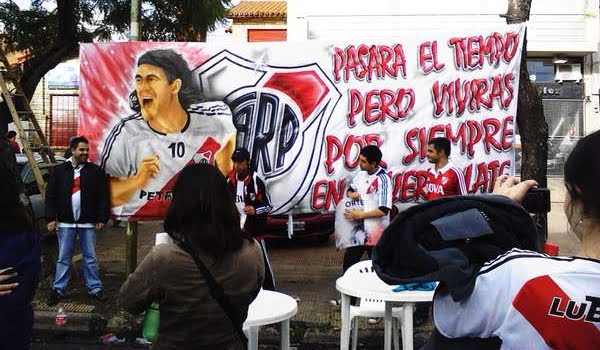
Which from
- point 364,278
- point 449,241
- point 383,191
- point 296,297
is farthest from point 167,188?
point 449,241

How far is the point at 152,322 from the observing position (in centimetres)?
265

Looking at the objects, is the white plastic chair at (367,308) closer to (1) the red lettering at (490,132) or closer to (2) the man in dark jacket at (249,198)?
(2) the man in dark jacket at (249,198)

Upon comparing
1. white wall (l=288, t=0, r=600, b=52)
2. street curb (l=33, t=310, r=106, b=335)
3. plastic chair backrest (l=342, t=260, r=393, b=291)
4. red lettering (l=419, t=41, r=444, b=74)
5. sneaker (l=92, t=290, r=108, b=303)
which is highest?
white wall (l=288, t=0, r=600, b=52)

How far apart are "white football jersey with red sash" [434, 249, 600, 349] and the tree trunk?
5.45 m

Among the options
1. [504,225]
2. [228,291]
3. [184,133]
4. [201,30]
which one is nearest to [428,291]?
[228,291]

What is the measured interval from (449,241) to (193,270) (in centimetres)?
134

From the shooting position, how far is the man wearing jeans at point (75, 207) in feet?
21.0

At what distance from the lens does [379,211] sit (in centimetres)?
585

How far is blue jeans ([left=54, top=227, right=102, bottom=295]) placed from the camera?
21.1 ft

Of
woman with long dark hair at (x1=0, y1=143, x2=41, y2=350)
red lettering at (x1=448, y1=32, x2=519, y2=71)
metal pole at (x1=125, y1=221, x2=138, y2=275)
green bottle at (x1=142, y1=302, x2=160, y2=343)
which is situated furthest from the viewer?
metal pole at (x1=125, y1=221, x2=138, y2=275)

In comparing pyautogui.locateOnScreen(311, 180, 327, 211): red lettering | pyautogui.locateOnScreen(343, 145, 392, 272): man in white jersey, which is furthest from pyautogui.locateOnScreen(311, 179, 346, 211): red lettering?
pyautogui.locateOnScreen(343, 145, 392, 272): man in white jersey

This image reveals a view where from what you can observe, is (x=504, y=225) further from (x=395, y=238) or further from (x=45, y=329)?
(x=45, y=329)

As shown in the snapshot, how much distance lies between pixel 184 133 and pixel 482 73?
3219mm

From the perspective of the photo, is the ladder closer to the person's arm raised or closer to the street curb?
the street curb
